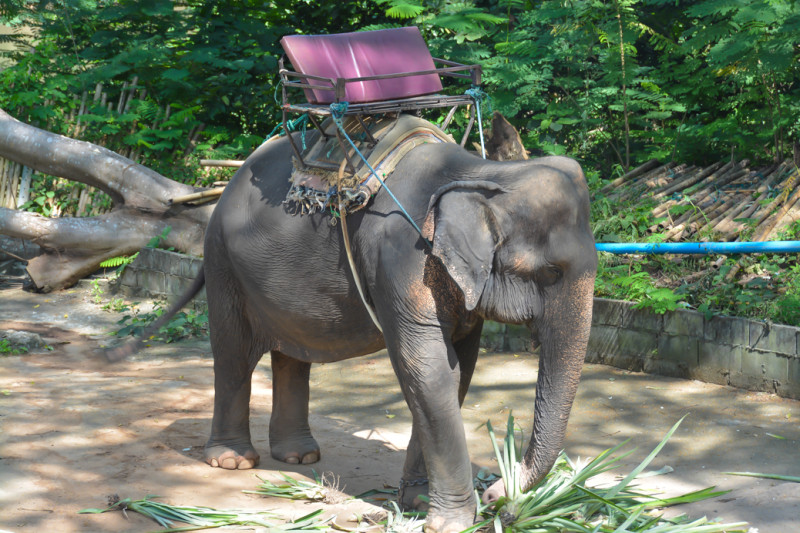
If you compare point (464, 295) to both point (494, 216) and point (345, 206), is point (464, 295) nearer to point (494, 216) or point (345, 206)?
point (494, 216)

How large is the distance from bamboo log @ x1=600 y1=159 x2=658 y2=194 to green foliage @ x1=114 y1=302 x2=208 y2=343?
4237 mm

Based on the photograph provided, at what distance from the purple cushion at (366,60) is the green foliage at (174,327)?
14.8ft

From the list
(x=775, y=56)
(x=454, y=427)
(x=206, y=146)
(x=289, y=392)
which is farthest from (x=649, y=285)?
(x=206, y=146)

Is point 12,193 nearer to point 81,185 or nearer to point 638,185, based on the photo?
point 81,185

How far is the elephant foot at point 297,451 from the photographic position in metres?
4.78

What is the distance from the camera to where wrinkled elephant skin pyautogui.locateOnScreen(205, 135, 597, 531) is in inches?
127

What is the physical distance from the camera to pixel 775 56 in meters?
7.30

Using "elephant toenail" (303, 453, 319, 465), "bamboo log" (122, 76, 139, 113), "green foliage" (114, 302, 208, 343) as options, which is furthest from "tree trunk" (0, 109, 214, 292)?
"elephant toenail" (303, 453, 319, 465)

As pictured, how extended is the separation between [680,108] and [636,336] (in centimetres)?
349

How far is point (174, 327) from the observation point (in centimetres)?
813

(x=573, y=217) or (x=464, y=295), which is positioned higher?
(x=573, y=217)

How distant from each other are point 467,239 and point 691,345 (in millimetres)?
3577

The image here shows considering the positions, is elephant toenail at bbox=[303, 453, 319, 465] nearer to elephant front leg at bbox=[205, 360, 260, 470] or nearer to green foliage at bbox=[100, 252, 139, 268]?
elephant front leg at bbox=[205, 360, 260, 470]

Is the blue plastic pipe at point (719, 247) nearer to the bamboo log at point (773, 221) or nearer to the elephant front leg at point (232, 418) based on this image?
the bamboo log at point (773, 221)
